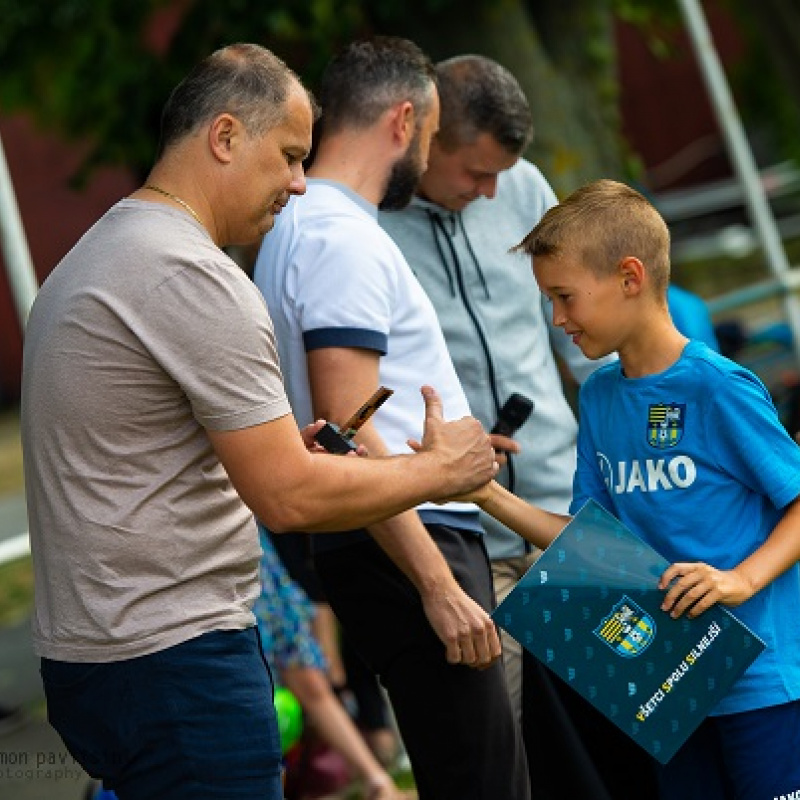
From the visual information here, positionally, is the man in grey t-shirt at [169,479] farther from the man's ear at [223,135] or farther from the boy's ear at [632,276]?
the boy's ear at [632,276]

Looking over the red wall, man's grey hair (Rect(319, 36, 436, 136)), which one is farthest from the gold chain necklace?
the red wall

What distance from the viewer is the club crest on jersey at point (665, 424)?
306 centimetres

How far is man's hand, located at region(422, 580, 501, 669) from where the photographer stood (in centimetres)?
324

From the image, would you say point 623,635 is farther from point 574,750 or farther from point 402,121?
point 402,121

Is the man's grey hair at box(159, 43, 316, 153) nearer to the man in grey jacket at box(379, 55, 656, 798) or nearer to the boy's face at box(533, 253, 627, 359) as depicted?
the boy's face at box(533, 253, 627, 359)

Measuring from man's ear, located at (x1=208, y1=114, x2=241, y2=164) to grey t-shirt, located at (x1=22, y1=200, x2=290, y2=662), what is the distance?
0.14m

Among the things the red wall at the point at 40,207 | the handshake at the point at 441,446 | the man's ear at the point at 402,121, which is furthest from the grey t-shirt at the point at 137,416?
the red wall at the point at 40,207

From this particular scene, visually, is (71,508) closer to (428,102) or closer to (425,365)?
(425,365)

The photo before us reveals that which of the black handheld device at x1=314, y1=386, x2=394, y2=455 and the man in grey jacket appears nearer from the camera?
the black handheld device at x1=314, y1=386, x2=394, y2=455

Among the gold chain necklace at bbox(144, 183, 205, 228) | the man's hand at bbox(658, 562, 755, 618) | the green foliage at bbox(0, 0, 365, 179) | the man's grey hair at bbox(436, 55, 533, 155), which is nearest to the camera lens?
the gold chain necklace at bbox(144, 183, 205, 228)

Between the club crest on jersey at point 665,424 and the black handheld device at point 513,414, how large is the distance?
0.49 meters

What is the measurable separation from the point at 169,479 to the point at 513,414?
1099 mm

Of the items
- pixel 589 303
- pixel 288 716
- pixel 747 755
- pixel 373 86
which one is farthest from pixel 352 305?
pixel 288 716

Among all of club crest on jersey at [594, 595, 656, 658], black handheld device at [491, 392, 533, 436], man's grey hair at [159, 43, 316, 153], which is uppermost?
man's grey hair at [159, 43, 316, 153]
